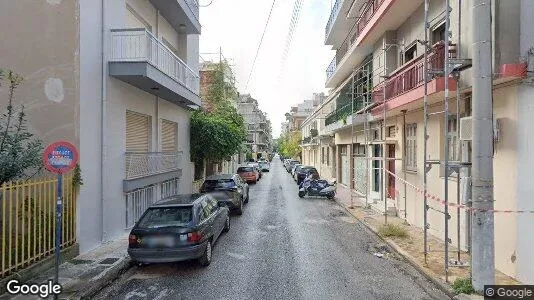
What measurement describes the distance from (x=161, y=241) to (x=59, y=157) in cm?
248

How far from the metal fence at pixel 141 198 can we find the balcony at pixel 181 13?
655 cm

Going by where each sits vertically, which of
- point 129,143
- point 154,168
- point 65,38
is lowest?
point 154,168

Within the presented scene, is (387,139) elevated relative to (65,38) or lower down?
lower down

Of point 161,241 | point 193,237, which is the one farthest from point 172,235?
point 193,237

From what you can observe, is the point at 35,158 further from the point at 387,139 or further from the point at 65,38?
the point at 387,139

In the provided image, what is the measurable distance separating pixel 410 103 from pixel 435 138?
1.19 metres

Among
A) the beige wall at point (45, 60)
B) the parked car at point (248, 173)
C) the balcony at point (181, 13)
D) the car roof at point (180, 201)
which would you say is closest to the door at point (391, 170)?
the car roof at point (180, 201)

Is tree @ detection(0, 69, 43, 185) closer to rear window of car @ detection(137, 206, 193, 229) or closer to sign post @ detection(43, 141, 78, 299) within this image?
sign post @ detection(43, 141, 78, 299)

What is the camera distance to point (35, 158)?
7598 mm

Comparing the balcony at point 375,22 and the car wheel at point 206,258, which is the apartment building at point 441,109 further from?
the car wheel at point 206,258

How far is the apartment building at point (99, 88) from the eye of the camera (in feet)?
28.0

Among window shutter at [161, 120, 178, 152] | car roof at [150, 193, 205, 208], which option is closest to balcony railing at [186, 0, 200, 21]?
window shutter at [161, 120, 178, 152]

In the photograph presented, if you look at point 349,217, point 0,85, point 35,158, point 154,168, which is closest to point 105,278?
point 35,158

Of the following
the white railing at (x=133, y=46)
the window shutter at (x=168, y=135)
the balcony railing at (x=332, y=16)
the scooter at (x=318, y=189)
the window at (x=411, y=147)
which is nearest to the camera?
the white railing at (x=133, y=46)
